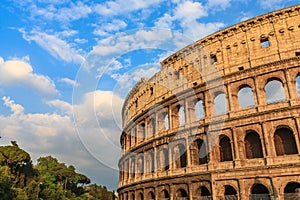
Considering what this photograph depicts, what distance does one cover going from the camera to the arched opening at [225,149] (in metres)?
20.5

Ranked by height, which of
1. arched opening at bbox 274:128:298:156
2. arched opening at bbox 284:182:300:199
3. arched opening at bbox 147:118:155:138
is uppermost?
arched opening at bbox 147:118:155:138

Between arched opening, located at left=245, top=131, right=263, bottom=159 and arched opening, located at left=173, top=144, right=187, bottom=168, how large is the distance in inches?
205

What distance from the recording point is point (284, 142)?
18.6 metres

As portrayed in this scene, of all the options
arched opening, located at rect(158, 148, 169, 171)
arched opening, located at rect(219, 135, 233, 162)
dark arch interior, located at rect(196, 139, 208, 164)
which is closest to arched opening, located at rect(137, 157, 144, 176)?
arched opening, located at rect(158, 148, 169, 171)

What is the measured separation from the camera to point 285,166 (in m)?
17.1

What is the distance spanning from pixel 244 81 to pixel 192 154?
692 centimetres

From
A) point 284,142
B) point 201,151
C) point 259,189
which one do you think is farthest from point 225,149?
point 284,142

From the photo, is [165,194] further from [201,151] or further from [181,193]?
[201,151]

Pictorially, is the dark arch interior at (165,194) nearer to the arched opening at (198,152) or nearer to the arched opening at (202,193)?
the arched opening at (202,193)

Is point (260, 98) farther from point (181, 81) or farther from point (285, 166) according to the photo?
point (181, 81)

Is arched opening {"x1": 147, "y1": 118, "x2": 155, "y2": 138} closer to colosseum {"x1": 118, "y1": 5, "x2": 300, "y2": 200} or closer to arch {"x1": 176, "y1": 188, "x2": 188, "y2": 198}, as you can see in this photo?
colosseum {"x1": 118, "y1": 5, "x2": 300, "y2": 200}

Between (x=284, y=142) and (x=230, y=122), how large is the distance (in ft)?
12.3

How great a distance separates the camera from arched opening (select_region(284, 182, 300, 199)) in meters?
16.5

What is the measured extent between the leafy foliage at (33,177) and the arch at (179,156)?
18934 millimetres
